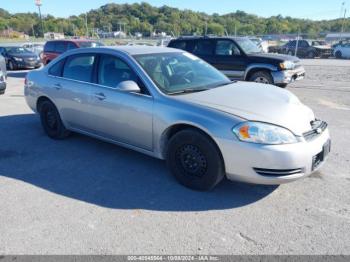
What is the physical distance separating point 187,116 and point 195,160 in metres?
0.50

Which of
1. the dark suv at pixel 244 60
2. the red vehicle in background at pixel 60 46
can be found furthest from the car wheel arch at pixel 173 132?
the red vehicle in background at pixel 60 46

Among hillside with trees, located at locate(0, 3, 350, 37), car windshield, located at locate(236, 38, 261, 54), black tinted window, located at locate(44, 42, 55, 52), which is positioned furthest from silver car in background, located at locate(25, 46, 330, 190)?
hillside with trees, located at locate(0, 3, 350, 37)

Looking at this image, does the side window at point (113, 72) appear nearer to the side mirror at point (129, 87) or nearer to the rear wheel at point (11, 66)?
the side mirror at point (129, 87)

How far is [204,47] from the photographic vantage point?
11031 mm

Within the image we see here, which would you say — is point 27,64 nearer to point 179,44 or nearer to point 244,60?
point 179,44

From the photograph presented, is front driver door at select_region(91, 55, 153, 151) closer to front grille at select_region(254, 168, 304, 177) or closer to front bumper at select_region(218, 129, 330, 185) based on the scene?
front bumper at select_region(218, 129, 330, 185)

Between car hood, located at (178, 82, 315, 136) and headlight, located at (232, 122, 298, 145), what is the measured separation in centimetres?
7

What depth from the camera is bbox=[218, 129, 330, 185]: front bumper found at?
3.21 metres

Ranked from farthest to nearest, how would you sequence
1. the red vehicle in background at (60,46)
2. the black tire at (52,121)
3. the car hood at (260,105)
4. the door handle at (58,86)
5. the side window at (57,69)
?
the red vehicle in background at (60,46), the black tire at (52,121), the side window at (57,69), the door handle at (58,86), the car hood at (260,105)

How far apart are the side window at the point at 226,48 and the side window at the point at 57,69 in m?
6.39

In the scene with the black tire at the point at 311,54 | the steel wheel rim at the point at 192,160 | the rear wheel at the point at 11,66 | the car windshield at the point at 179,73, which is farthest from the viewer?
the black tire at the point at 311,54

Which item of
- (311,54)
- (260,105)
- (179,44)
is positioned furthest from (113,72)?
(311,54)

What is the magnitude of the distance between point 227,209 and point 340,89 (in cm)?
931

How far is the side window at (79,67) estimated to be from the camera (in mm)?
4836
